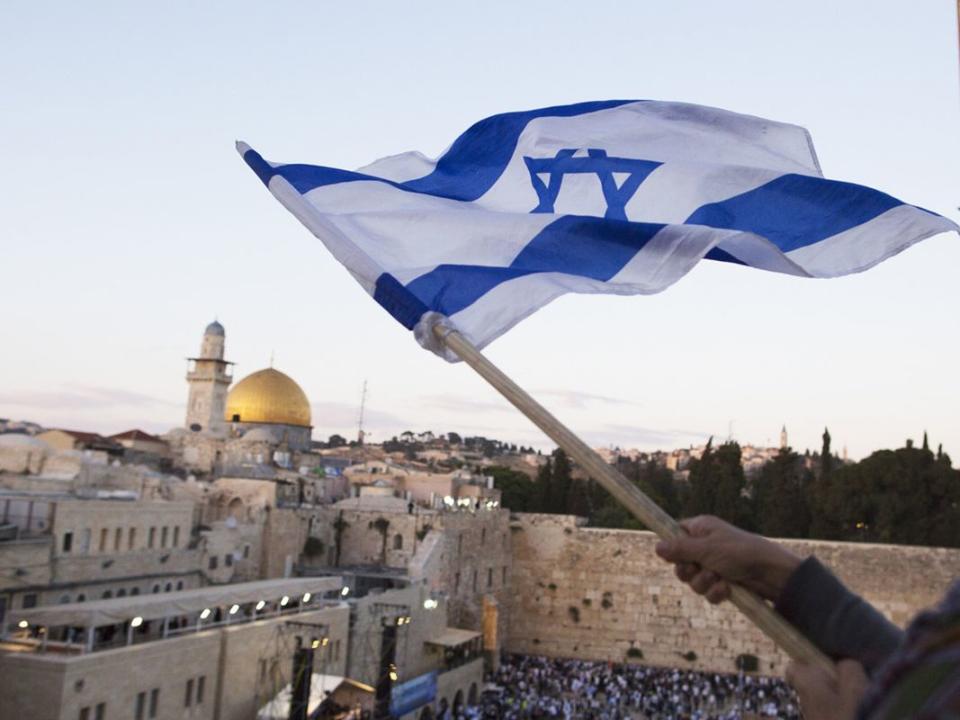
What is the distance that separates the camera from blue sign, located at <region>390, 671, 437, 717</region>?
19.1 meters

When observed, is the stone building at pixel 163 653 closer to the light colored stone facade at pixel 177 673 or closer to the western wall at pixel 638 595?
the light colored stone facade at pixel 177 673

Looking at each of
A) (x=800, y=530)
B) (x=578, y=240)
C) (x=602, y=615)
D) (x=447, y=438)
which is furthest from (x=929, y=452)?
(x=447, y=438)

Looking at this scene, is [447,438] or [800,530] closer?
[800,530]

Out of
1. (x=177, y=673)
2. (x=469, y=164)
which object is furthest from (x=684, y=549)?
(x=177, y=673)

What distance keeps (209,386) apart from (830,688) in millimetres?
45621

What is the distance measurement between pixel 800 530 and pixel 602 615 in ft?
30.4

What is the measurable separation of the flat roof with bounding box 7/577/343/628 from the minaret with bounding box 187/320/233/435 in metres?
29.5

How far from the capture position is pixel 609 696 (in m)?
25.5

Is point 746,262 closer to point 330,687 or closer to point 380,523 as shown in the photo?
point 330,687

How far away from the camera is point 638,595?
101 ft

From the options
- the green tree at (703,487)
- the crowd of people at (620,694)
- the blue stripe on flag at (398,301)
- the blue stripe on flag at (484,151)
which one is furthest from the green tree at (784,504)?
the blue stripe on flag at (398,301)

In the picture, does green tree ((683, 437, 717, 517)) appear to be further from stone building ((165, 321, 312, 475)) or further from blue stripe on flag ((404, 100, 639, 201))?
blue stripe on flag ((404, 100, 639, 201))

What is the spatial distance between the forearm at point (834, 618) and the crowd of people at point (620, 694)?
20332mm

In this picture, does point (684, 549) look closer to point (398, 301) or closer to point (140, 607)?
point (398, 301)
